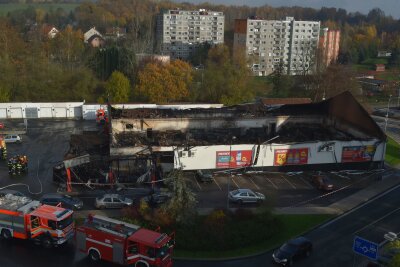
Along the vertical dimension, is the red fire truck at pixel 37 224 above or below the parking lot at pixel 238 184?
above

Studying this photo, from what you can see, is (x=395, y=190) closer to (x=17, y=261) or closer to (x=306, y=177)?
(x=306, y=177)

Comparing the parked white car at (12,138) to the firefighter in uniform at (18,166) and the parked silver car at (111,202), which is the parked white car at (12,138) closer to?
the firefighter in uniform at (18,166)

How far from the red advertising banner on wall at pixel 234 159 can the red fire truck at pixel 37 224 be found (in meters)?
12.6

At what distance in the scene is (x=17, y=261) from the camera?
17.4 meters

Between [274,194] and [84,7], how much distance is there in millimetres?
137566

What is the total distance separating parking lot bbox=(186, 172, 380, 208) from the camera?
25.1 meters

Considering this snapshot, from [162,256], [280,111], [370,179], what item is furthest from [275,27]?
[162,256]

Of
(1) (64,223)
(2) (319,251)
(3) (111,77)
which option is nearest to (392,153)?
(2) (319,251)

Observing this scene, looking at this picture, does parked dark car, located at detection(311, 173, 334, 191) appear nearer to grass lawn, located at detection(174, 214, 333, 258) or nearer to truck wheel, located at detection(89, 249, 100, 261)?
grass lawn, located at detection(174, 214, 333, 258)

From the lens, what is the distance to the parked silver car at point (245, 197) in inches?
955

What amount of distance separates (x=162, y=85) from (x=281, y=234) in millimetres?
33210

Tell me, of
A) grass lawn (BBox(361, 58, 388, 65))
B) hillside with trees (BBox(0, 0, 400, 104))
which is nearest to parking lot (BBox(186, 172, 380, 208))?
hillside with trees (BBox(0, 0, 400, 104))

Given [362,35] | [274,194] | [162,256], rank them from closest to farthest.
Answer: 1. [162,256]
2. [274,194]
3. [362,35]

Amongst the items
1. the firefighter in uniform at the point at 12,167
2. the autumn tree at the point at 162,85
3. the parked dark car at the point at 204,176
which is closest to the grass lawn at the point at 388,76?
the autumn tree at the point at 162,85
